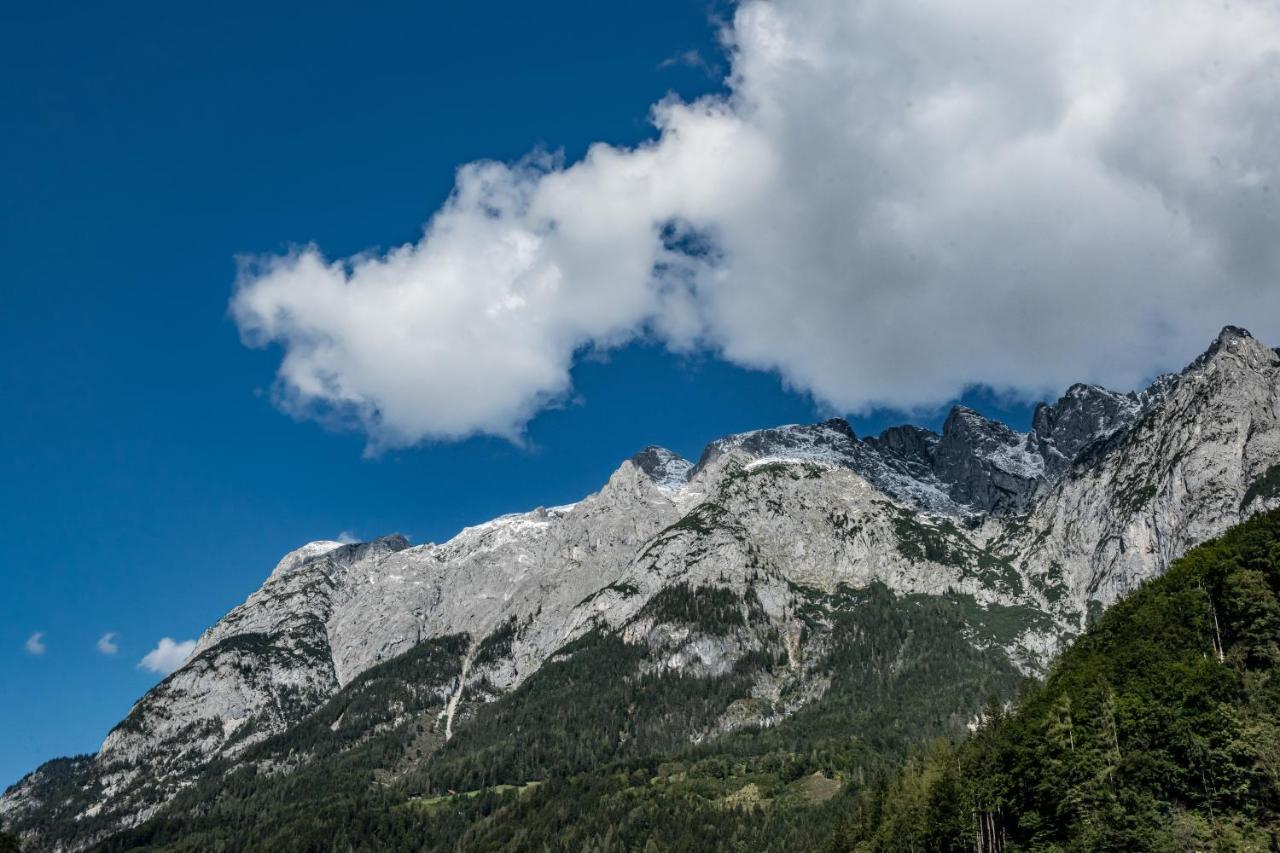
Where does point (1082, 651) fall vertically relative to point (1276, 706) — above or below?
above

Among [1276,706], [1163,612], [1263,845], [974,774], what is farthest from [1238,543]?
[1263,845]

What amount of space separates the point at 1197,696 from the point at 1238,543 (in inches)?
1431

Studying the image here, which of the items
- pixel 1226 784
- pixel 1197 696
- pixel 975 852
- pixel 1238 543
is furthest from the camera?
pixel 1238 543

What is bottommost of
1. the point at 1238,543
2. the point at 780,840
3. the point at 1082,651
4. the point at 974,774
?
the point at 780,840

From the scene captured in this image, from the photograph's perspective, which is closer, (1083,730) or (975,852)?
(1083,730)

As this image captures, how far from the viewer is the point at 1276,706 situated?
278ft

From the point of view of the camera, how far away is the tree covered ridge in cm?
7988

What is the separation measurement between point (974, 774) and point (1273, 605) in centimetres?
3633

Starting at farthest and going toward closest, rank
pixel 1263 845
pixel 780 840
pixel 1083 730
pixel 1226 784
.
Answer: pixel 780 840
pixel 1083 730
pixel 1226 784
pixel 1263 845

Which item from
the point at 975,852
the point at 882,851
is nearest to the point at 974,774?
the point at 975,852

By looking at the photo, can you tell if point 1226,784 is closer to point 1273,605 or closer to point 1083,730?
point 1083,730

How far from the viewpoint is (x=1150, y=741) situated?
8662 cm

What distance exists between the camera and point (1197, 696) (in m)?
86.4

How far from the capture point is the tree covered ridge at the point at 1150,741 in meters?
79.9
